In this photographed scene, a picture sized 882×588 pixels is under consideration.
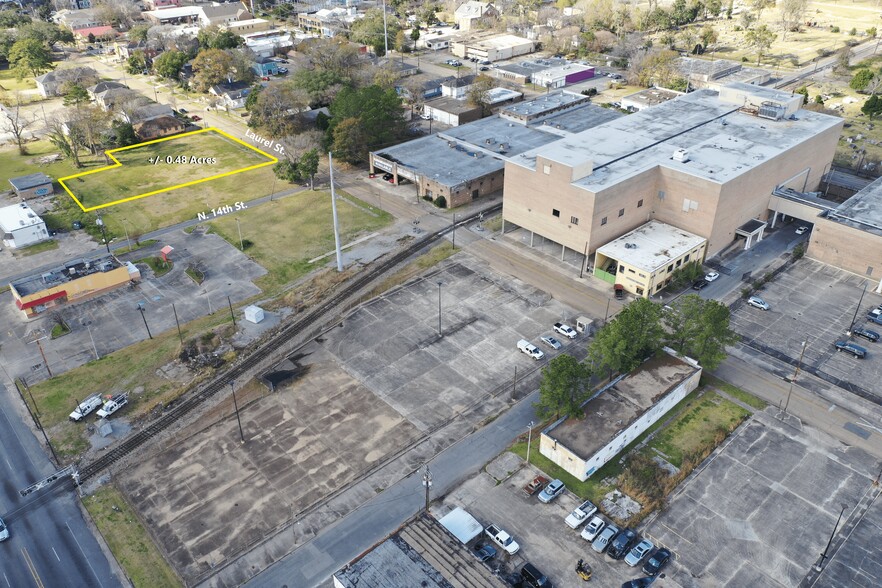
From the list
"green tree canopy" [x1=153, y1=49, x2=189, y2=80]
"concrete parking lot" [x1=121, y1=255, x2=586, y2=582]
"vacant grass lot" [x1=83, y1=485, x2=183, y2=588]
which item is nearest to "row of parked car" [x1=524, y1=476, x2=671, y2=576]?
"concrete parking lot" [x1=121, y1=255, x2=586, y2=582]

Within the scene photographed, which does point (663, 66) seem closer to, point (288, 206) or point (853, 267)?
point (853, 267)

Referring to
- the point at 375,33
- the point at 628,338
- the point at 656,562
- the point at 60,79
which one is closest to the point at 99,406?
the point at 628,338

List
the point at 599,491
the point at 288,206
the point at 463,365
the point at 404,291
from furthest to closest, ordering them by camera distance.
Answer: the point at 288,206, the point at 404,291, the point at 463,365, the point at 599,491

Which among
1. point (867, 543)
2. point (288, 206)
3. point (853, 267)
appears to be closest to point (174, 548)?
point (867, 543)

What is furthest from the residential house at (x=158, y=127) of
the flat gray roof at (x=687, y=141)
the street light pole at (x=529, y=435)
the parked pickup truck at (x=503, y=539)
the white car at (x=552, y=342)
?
the parked pickup truck at (x=503, y=539)

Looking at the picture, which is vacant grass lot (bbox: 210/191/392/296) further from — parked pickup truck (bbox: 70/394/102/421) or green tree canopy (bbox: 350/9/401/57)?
green tree canopy (bbox: 350/9/401/57)
